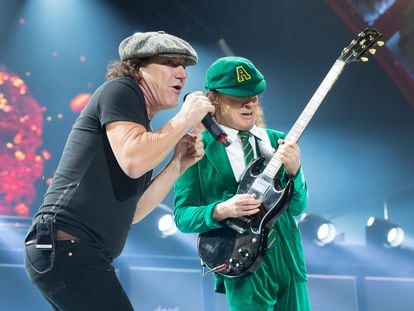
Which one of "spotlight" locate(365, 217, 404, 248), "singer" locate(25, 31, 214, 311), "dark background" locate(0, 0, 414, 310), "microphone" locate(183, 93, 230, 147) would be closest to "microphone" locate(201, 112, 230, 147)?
"microphone" locate(183, 93, 230, 147)

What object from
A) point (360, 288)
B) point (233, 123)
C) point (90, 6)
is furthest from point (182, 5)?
point (233, 123)

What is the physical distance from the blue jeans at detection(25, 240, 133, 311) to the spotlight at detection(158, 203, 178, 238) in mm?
3440

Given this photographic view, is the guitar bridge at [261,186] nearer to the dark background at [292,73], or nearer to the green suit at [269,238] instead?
the green suit at [269,238]

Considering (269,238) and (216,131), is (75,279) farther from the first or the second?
(269,238)

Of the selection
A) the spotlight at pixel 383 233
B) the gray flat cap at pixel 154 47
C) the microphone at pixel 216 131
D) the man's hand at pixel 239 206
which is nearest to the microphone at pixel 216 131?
the microphone at pixel 216 131

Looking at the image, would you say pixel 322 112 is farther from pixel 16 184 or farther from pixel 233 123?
pixel 233 123

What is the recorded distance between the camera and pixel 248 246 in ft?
7.42

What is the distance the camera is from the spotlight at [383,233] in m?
4.93

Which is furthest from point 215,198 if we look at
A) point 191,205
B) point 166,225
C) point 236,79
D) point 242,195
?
point 166,225

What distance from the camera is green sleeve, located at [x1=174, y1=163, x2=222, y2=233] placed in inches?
91.7

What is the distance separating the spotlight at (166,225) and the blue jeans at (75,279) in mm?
3440

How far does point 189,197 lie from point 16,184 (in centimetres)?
287

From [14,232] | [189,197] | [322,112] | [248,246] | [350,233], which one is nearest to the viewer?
[248,246]

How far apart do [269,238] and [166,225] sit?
2850 millimetres
